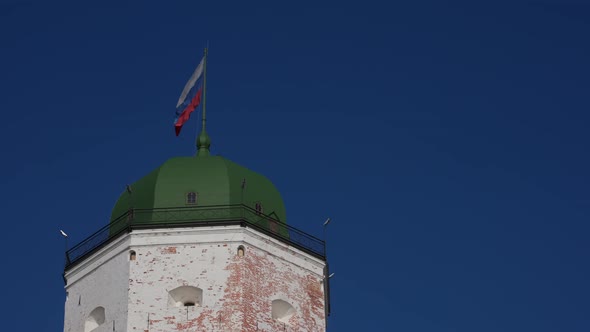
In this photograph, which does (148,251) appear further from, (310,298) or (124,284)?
(310,298)

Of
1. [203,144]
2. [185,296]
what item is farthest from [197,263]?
[203,144]

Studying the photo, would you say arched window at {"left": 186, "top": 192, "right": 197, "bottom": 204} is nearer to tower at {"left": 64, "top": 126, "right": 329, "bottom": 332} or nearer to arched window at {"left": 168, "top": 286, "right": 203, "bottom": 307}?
tower at {"left": 64, "top": 126, "right": 329, "bottom": 332}

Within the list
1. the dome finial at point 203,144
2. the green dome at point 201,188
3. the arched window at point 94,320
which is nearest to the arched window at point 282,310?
the green dome at point 201,188

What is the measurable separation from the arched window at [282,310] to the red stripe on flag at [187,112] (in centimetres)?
858

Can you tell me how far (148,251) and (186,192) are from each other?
9.01ft

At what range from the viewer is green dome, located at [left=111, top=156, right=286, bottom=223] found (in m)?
56.8

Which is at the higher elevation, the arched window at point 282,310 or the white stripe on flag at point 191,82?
the white stripe on flag at point 191,82

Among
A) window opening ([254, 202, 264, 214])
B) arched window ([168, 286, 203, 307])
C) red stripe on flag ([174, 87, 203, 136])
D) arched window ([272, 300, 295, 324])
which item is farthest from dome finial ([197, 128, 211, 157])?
arched window ([272, 300, 295, 324])

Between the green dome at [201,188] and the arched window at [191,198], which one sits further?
the green dome at [201,188]

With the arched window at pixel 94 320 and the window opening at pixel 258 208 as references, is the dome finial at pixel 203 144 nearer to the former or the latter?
the window opening at pixel 258 208

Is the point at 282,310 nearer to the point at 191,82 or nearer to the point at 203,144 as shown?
the point at 203,144

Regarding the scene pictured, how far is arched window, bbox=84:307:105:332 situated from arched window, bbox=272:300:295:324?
18.8 feet

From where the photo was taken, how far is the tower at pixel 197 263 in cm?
5409

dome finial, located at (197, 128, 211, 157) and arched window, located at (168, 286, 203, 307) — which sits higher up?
dome finial, located at (197, 128, 211, 157)
